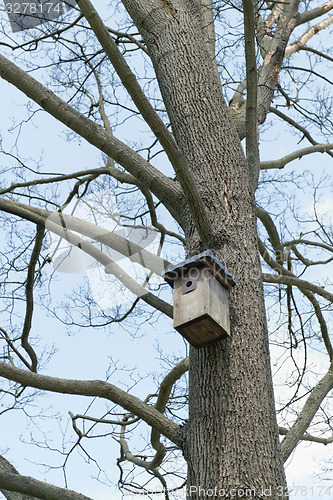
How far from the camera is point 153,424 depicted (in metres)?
2.40

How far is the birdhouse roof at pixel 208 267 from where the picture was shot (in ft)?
7.77

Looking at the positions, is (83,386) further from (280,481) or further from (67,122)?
(67,122)

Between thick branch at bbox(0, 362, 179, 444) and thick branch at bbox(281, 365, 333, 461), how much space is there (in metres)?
0.53

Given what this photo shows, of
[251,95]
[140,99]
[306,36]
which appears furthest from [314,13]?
[140,99]

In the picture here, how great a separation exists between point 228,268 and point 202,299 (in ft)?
0.90

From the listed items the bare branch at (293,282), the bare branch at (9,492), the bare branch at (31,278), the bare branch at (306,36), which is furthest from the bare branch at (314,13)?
the bare branch at (9,492)

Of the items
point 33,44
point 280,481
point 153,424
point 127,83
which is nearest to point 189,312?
point 153,424

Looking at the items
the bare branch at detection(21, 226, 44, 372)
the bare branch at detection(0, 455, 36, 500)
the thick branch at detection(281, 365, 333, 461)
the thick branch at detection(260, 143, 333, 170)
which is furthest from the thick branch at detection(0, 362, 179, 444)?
the thick branch at detection(260, 143, 333, 170)

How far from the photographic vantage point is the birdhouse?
228 centimetres

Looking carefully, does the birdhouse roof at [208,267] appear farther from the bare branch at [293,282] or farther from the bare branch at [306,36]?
the bare branch at [306,36]

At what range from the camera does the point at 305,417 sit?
2.77 metres

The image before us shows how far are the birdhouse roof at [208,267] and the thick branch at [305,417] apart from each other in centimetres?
77

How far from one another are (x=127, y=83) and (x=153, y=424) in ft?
4.67

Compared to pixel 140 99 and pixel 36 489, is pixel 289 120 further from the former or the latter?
pixel 36 489
